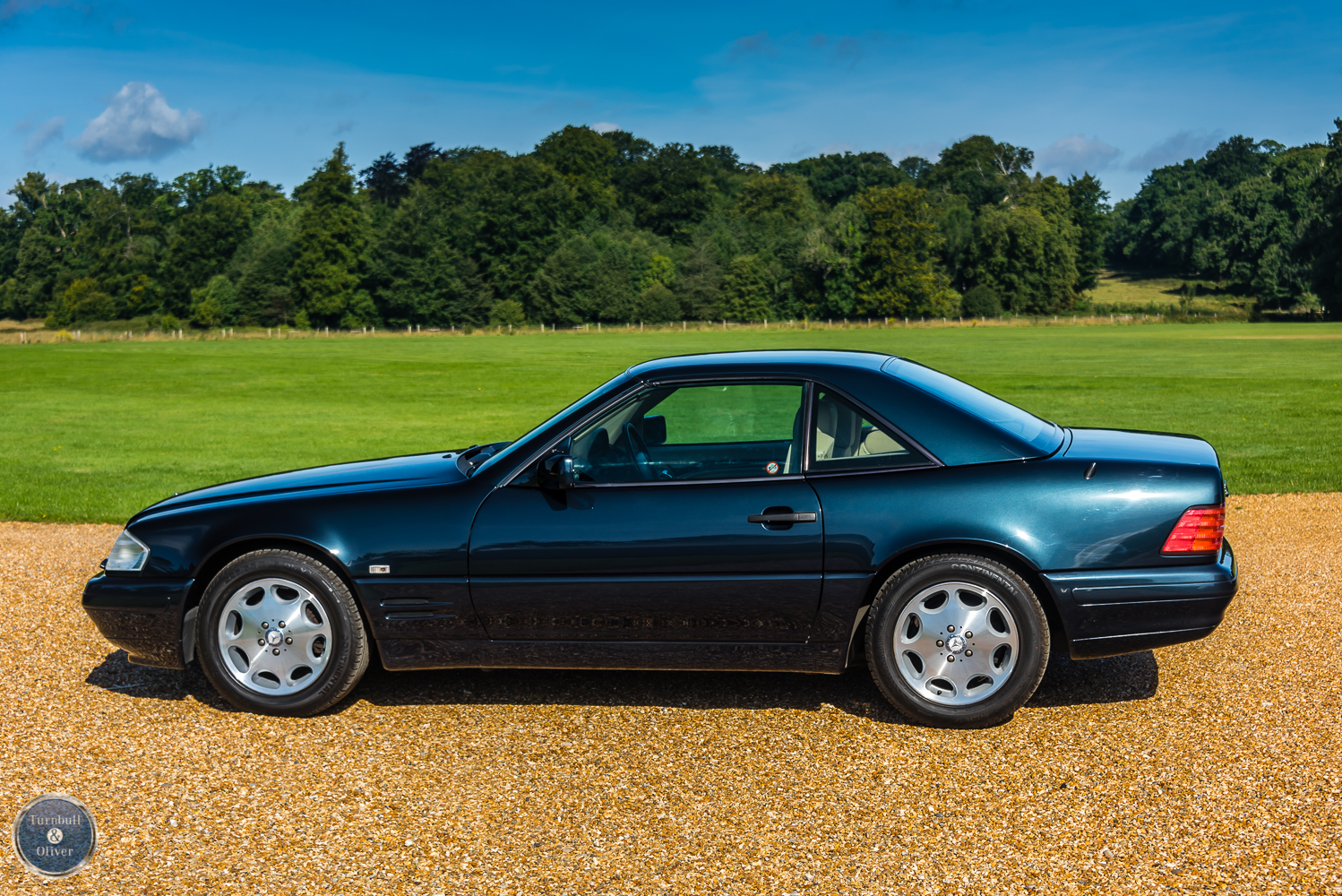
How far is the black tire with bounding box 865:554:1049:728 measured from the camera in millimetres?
4234

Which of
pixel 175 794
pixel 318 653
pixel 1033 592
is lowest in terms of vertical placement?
pixel 175 794

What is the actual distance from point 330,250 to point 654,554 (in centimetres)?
9581

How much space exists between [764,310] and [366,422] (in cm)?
7650

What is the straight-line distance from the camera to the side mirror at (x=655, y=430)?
505cm

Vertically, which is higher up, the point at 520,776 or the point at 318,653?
the point at 318,653

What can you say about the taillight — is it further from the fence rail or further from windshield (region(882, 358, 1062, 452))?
the fence rail

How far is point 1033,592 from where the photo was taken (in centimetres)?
428

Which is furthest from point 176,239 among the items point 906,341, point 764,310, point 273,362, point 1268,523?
point 1268,523

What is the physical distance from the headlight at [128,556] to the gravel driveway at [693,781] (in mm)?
616

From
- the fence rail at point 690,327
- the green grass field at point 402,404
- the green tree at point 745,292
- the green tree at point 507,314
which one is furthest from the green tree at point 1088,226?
the green grass field at point 402,404

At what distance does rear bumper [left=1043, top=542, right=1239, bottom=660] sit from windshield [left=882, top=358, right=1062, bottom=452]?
0.58 m

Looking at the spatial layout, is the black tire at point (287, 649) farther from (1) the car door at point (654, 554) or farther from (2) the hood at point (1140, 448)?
(2) the hood at point (1140, 448)

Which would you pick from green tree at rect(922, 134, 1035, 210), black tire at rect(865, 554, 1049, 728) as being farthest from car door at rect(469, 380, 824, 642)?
green tree at rect(922, 134, 1035, 210)

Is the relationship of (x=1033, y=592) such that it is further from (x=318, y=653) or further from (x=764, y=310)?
(x=764, y=310)
